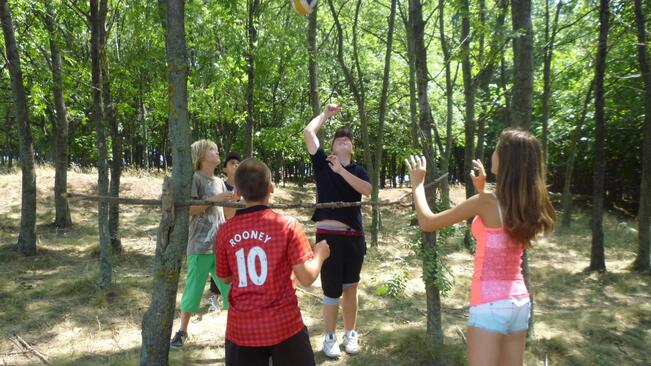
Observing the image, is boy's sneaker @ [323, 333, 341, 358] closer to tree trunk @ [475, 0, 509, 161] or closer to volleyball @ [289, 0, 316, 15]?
volleyball @ [289, 0, 316, 15]

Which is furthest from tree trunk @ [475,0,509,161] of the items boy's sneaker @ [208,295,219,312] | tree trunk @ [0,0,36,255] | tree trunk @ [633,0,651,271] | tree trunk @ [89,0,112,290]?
tree trunk @ [0,0,36,255]

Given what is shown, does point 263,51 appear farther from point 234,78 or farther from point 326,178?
point 326,178

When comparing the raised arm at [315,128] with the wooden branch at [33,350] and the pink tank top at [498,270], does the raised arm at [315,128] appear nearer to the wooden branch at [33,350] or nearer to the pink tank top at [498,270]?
the pink tank top at [498,270]

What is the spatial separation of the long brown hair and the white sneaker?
7.56 feet

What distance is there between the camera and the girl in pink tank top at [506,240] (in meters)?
2.47

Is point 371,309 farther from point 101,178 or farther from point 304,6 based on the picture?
point 101,178

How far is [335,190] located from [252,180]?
1.62 meters

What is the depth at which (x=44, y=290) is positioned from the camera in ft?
21.2

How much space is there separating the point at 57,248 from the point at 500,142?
9.75m

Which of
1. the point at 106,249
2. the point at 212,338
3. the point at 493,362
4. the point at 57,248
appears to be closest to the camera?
the point at 493,362

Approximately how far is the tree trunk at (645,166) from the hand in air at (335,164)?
26.3 feet

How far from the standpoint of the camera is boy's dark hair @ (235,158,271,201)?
101 inches

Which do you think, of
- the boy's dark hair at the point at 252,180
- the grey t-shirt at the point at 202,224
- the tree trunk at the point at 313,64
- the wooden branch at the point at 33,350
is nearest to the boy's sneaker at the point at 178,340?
the grey t-shirt at the point at 202,224

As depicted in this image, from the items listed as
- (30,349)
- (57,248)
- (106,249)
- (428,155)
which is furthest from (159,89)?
(428,155)
